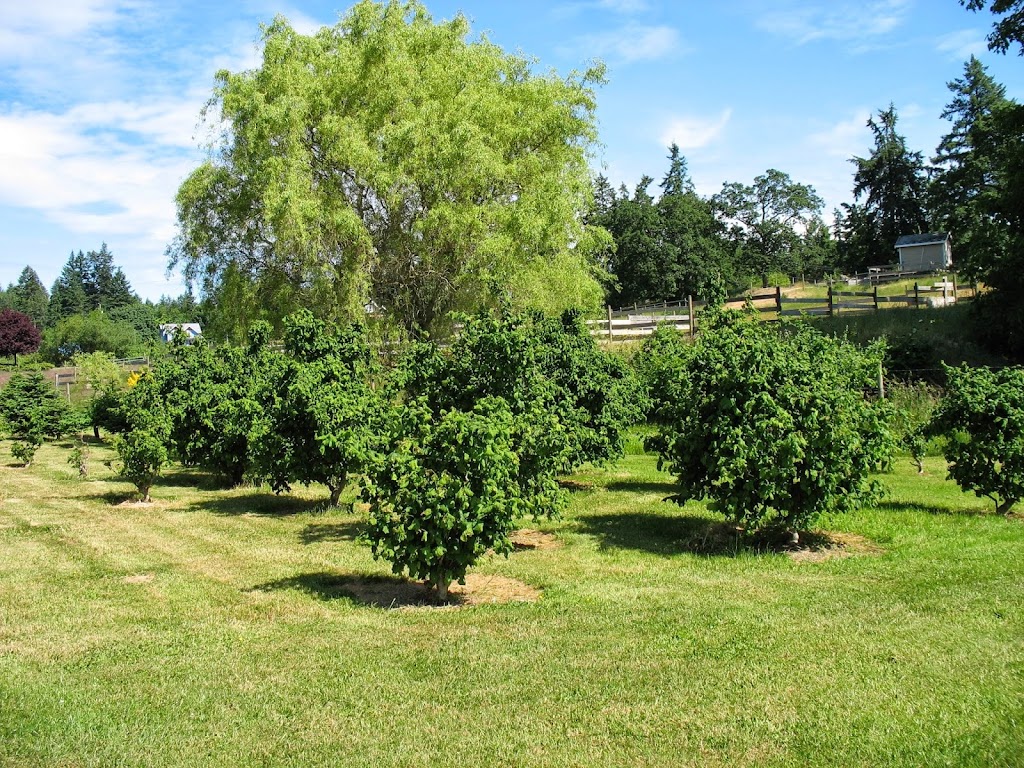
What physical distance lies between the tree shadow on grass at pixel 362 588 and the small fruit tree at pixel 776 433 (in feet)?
12.0

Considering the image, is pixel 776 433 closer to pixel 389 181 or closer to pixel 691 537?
pixel 691 537

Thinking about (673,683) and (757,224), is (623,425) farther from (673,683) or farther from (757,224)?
(757,224)

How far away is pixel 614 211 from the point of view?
71000 mm

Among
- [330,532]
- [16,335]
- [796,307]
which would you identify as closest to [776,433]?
[330,532]

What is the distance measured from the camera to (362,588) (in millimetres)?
9219

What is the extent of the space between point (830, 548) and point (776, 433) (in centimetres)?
170

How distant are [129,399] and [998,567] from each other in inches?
585

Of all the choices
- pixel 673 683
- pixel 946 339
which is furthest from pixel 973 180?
pixel 673 683

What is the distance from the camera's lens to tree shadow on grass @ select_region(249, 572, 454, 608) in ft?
28.5

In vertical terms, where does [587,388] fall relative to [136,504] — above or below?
above

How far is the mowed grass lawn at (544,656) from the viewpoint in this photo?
4.96 m

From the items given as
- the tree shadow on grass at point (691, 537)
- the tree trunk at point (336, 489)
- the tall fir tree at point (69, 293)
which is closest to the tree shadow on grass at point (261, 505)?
the tree trunk at point (336, 489)

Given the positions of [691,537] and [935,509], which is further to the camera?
[935,509]

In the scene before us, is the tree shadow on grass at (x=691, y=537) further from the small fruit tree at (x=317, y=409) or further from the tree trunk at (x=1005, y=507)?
the small fruit tree at (x=317, y=409)
